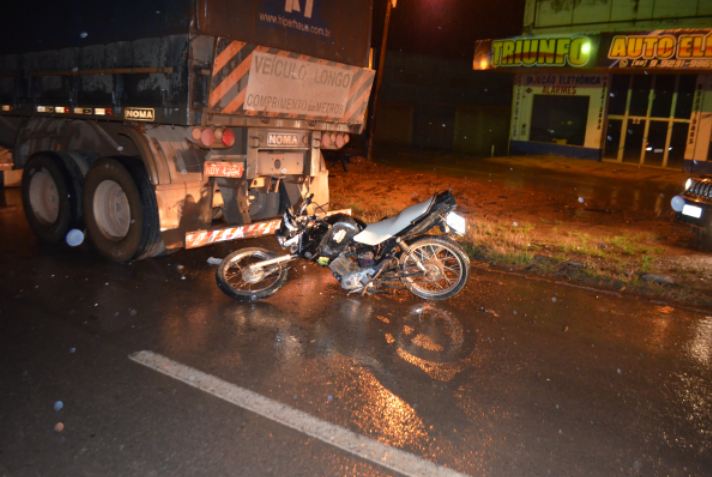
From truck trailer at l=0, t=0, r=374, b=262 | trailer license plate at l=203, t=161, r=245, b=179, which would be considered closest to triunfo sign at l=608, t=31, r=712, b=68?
truck trailer at l=0, t=0, r=374, b=262

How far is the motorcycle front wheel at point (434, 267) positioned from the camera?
607cm

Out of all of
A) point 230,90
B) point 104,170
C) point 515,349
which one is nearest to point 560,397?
point 515,349

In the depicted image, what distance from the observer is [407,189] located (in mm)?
14359

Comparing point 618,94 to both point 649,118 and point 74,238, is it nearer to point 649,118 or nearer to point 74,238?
point 649,118

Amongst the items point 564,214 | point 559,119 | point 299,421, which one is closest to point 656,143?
point 559,119

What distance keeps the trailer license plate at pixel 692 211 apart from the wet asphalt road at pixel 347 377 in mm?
2852

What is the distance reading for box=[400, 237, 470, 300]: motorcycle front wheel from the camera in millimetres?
6074

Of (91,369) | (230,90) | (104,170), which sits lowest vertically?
(91,369)

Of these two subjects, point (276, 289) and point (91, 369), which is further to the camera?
point (276, 289)

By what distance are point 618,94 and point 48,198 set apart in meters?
19.2

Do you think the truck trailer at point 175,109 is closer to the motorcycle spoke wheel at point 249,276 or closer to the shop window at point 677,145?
the motorcycle spoke wheel at point 249,276

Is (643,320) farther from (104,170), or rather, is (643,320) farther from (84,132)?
(84,132)

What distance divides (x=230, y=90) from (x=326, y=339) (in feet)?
9.64

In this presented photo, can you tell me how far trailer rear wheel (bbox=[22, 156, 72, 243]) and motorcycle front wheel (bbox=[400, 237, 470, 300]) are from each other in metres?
4.80
